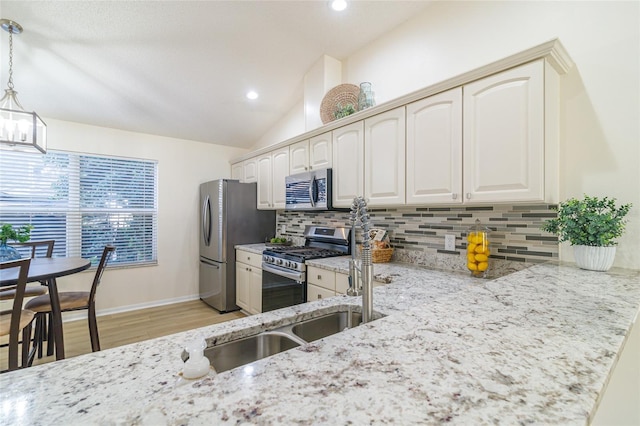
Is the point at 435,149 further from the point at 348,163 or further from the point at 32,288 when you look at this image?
the point at 32,288

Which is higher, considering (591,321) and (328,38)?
(328,38)

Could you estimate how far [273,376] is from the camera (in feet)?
1.80

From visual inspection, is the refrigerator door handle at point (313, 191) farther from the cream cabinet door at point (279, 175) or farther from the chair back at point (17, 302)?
the chair back at point (17, 302)

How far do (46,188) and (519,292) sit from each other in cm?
463

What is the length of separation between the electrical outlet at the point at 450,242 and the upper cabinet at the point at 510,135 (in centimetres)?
49

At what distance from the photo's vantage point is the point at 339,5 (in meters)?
2.43

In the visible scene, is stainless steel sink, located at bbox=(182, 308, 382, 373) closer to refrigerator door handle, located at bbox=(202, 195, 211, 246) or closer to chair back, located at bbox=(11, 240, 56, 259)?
chair back, located at bbox=(11, 240, 56, 259)

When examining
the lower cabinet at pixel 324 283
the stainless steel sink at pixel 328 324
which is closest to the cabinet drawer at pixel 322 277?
the lower cabinet at pixel 324 283

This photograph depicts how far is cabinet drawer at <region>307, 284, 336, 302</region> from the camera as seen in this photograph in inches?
95.8

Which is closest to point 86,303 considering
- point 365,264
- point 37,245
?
point 37,245

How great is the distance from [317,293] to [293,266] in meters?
0.36

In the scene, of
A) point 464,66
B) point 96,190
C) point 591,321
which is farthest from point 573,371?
point 96,190

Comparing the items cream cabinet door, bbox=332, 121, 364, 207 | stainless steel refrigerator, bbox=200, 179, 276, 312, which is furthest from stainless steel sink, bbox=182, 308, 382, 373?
stainless steel refrigerator, bbox=200, 179, 276, 312

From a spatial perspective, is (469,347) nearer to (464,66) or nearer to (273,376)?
(273,376)
